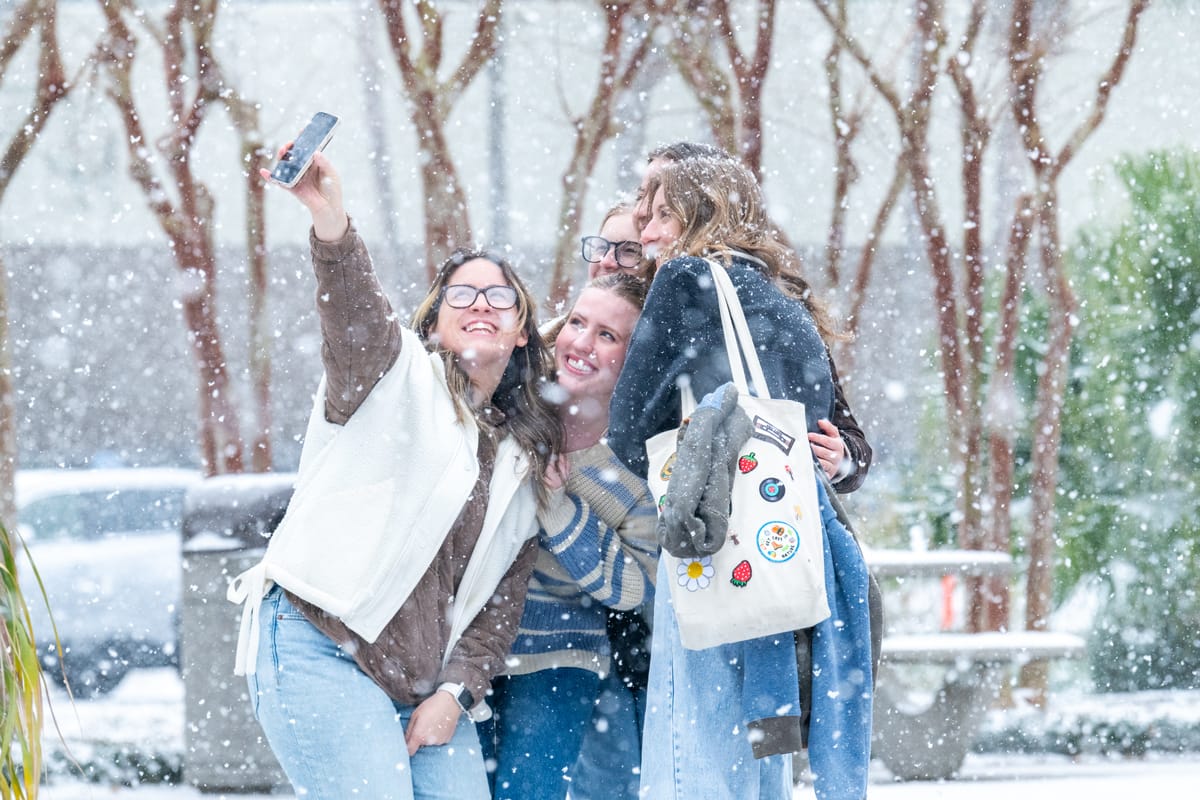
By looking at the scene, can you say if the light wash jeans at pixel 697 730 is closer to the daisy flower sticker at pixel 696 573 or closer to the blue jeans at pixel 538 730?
the daisy flower sticker at pixel 696 573

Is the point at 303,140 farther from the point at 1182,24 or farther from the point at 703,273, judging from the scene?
the point at 1182,24

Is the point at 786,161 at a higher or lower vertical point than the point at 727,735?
higher

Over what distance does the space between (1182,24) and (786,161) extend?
2.05m

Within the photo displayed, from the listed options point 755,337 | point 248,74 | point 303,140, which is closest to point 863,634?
point 755,337

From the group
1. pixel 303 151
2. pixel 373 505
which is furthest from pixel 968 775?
pixel 303 151

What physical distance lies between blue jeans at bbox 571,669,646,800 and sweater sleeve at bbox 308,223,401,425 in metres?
0.83

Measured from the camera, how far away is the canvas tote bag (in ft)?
6.06

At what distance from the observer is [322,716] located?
1.91m

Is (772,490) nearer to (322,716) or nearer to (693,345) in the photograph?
(693,345)

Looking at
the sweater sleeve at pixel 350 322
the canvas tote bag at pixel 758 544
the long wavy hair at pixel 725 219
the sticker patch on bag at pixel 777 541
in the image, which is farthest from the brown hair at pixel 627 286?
the sticker patch on bag at pixel 777 541

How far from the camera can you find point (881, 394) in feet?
19.5

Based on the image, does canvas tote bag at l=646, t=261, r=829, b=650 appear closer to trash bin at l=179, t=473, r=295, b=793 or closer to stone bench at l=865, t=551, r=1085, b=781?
trash bin at l=179, t=473, r=295, b=793

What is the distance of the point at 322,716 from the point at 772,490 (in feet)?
2.62

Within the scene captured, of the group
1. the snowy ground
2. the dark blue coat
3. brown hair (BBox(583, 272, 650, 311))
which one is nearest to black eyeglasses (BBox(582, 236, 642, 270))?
brown hair (BBox(583, 272, 650, 311))
